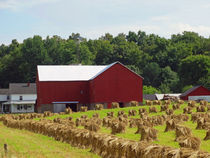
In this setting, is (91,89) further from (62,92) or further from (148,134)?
(148,134)

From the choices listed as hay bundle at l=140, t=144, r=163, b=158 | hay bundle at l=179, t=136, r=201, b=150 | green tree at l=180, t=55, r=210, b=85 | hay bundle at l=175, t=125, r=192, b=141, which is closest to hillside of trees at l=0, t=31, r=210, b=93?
green tree at l=180, t=55, r=210, b=85

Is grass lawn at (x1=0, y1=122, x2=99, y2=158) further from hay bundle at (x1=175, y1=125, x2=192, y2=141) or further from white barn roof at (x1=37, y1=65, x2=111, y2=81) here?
white barn roof at (x1=37, y1=65, x2=111, y2=81)

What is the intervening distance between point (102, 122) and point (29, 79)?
91.5 metres

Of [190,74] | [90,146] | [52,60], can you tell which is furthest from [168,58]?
[90,146]

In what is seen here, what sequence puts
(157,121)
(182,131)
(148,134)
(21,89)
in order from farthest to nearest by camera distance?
(21,89), (157,121), (148,134), (182,131)

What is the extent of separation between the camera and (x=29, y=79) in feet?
420

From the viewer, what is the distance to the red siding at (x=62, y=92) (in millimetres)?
74875

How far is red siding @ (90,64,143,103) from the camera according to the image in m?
73.7

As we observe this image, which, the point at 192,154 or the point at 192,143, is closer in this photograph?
the point at 192,154

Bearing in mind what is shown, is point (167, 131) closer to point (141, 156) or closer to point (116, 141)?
point (116, 141)

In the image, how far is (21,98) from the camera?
10656 centimetres

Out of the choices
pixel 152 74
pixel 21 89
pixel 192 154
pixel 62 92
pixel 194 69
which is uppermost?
pixel 152 74

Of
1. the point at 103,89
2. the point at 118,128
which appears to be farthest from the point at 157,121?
the point at 103,89

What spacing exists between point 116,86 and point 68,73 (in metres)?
10.7
